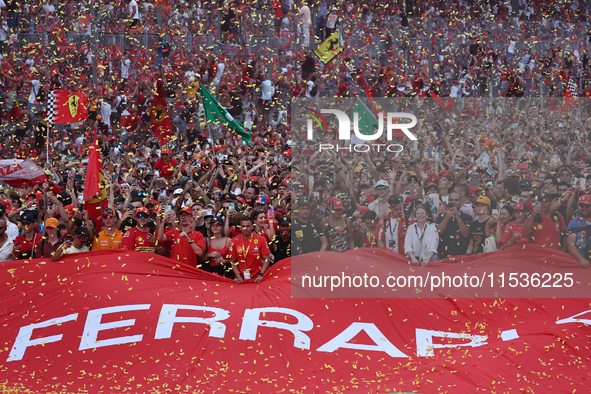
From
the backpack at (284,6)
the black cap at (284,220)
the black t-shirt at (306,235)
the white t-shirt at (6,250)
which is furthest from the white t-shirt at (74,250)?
the backpack at (284,6)

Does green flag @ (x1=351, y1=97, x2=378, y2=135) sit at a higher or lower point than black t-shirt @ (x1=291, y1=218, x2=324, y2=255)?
higher

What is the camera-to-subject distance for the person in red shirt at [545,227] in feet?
23.1

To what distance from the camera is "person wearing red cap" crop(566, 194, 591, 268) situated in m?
6.59

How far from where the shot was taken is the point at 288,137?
1578 cm

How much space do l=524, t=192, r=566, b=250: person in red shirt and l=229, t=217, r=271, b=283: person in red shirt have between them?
2.90 metres

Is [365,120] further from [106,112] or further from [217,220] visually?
[106,112]

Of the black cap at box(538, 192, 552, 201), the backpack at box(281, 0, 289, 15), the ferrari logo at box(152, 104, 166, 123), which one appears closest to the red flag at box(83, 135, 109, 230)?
the ferrari logo at box(152, 104, 166, 123)

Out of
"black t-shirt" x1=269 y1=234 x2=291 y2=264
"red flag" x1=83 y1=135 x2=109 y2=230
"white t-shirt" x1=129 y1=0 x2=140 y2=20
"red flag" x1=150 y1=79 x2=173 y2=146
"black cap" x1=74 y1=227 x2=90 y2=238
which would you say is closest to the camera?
"black cap" x1=74 y1=227 x2=90 y2=238

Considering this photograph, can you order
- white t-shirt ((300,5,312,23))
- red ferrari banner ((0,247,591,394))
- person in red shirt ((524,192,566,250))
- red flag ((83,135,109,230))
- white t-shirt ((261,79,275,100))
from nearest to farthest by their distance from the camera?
red ferrari banner ((0,247,591,394)), person in red shirt ((524,192,566,250)), red flag ((83,135,109,230)), white t-shirt ((261,79,275,100)), white t-shirt ((300,5,312,23))

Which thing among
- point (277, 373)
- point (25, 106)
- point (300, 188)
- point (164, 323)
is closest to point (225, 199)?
point (300, 188)

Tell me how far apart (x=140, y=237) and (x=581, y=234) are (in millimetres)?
4750

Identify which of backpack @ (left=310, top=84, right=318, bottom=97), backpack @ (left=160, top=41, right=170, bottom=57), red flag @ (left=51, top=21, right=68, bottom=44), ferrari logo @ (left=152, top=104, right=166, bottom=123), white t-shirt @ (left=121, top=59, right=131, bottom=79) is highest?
red flag @ (left=51, top=21, right=68, bottom=44)

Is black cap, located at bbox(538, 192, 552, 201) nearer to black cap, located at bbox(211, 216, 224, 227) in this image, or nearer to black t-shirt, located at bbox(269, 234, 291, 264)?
black t-shirt, located at bbox(269, 234, 291, 264)

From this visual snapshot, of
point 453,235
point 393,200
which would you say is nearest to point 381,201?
point 393,200
